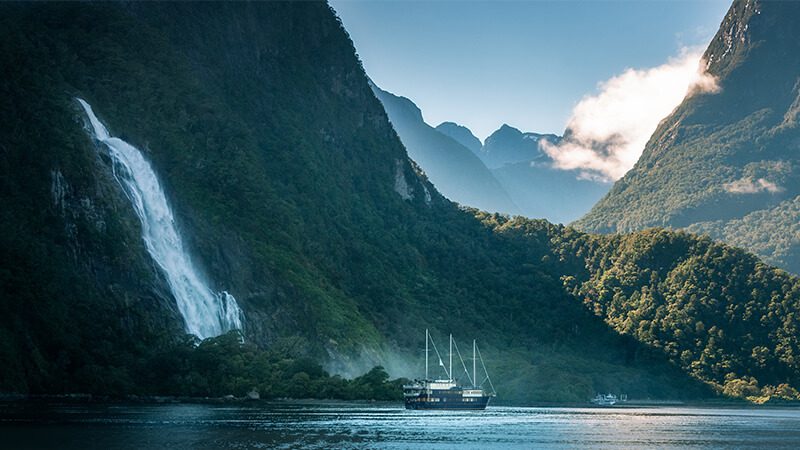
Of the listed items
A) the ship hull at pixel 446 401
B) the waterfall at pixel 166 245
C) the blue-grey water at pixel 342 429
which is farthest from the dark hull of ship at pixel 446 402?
the waterfall at pixel 166 245

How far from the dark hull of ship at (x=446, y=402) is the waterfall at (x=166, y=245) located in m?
36.8

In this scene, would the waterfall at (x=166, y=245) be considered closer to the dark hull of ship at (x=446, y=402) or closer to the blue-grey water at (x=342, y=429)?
the blue-grey water at (x=342, y=429)

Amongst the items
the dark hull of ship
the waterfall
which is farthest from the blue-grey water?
the waterfall

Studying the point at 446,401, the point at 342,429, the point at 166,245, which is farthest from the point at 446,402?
the point at 342,429

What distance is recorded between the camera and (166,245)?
18038 cm

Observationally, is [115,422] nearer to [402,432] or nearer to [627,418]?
[402,432]

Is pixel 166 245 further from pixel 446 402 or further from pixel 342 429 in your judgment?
pixel 342 429

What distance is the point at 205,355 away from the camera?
153m

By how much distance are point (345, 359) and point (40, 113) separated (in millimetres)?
68270

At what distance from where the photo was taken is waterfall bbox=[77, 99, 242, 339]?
174m

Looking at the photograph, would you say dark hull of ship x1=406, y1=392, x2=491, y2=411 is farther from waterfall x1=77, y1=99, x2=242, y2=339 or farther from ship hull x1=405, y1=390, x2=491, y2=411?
waterfall x1=77, y1=99, x2=242, y2=339

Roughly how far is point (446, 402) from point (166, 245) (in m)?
55.6

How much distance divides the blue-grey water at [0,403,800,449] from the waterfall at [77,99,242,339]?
3122 centimetres

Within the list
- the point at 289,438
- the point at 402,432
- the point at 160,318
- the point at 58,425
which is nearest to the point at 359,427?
the point at 402,432
